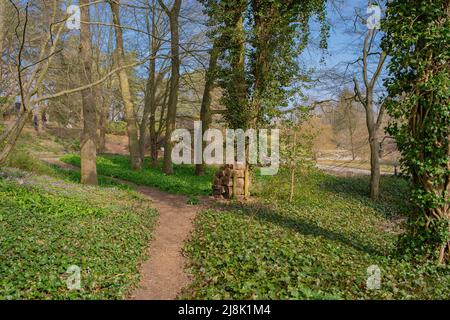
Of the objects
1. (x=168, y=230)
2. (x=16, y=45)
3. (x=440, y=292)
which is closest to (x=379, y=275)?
(x=440, y=292)

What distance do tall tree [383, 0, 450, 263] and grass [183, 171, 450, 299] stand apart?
45 centimetres

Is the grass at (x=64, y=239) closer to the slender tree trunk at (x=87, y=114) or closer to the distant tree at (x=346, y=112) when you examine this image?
the slender tree trunk at (x=87, y=114)

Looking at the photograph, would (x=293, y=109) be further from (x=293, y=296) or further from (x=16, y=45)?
(x=16, y=45)

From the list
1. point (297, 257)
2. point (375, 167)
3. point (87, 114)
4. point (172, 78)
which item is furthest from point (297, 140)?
point (172, 78)

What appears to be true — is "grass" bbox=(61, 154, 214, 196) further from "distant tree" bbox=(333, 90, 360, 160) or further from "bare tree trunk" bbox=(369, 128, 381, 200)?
"distant tree" bbox=(333, 90, 360, 160)

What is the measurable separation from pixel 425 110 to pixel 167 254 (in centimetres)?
528

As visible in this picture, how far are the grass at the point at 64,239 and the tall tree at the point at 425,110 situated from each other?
15.7ft

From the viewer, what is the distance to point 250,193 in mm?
12359

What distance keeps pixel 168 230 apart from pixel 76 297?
4.03m

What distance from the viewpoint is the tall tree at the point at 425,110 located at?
512 centimetres

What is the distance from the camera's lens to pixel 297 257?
17.8 ft

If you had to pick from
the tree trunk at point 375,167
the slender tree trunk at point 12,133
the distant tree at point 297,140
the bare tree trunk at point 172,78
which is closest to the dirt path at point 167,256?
the slender tree trunk at point 12,133

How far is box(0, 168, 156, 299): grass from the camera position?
4246 millimetres

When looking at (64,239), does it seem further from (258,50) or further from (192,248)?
(258,50)
